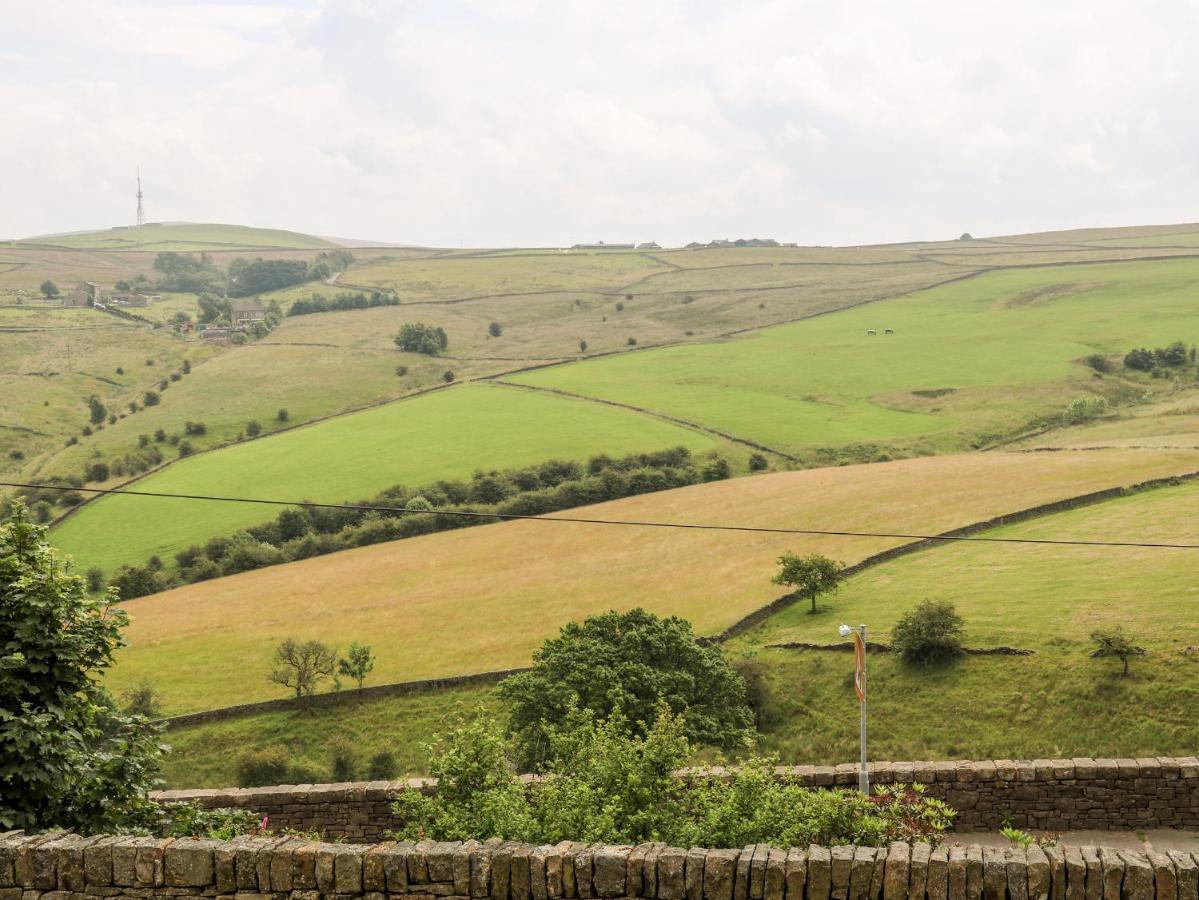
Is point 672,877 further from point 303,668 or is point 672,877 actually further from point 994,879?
point 303,668

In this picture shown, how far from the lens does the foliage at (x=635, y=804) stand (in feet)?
36.3

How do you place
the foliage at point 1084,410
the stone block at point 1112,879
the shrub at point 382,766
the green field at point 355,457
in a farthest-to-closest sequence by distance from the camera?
the foliage at point 1084,410 < the green field at point 355,457 < the shrub at point 382,766 < the stone block at point 1112,879

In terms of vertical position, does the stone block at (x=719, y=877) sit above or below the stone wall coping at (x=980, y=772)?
above

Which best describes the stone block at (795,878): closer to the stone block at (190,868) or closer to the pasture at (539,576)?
the stone block at (190,868)

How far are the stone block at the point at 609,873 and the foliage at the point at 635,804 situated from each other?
5.66 feet

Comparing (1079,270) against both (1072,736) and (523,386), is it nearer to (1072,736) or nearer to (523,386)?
(523,386)

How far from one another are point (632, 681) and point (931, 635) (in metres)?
11.8

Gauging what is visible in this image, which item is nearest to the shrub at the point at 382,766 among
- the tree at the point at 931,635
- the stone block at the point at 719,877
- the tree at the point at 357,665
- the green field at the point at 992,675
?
the green field at the point at 992,675

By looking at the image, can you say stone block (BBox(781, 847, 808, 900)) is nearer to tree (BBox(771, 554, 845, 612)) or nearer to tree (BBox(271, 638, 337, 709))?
tree (BBox(771, 554, 845, 612))

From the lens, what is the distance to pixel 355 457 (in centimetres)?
9700

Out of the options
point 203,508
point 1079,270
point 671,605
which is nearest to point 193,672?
point 671,605

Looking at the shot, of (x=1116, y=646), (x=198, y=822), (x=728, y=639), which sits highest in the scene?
(x=198, y=822)

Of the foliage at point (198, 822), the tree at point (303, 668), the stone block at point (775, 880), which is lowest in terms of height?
the tree at point (303, 668)

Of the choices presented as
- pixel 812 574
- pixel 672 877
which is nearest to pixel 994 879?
pixel 672 877
